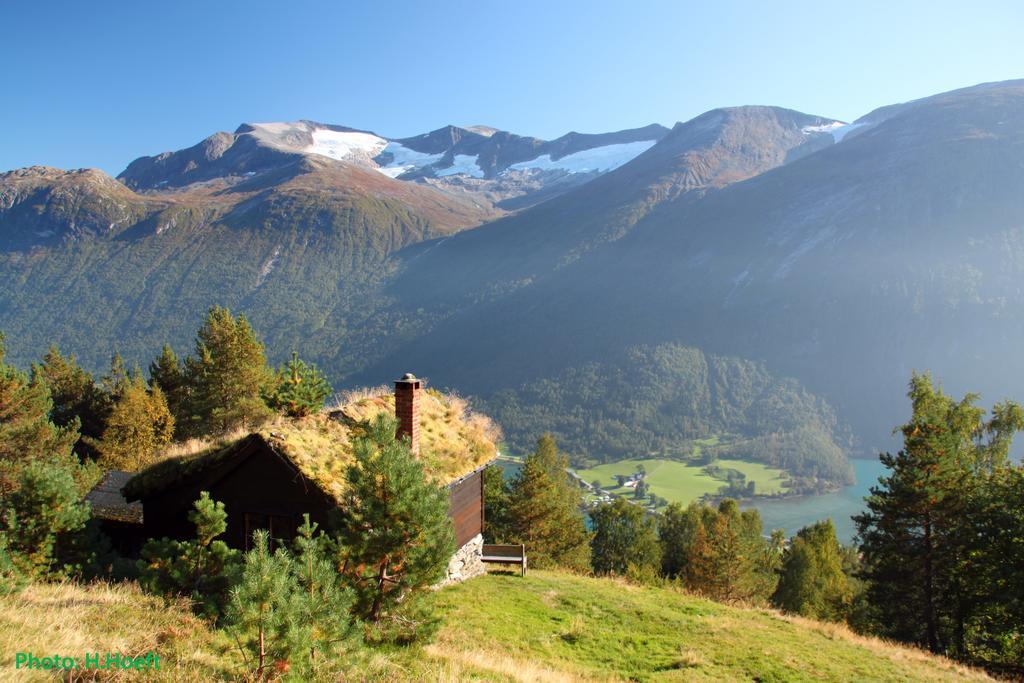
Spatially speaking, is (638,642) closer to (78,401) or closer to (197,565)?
(197,565)

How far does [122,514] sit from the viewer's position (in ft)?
61.3

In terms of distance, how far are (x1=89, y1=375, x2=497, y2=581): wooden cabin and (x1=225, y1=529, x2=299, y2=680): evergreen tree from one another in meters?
6.56

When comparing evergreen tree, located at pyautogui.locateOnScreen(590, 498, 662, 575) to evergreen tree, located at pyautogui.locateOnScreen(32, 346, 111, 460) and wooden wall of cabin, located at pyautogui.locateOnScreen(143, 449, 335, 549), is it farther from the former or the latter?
wooden wall of cabin, located at pyautogui.locateOnScreen(143, 449, 335, 549)

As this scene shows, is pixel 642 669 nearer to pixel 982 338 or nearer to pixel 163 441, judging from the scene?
pixel 163 441

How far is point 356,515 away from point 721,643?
1187 cm

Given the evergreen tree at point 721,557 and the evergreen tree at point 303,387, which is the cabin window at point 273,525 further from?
the evergreen tree at point 721,557

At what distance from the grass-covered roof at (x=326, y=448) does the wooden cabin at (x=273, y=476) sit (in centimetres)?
3

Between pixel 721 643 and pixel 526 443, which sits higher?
pixel 721 643

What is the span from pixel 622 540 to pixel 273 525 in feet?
151

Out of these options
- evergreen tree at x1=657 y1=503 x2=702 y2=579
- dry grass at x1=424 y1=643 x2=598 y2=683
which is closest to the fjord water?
evergreen tree at x1=657 y1=503 x2=702 y2=579

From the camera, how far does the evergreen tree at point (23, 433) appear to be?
88.1ft

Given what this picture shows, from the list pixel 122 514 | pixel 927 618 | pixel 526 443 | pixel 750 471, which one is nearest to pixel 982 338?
pixel 750 471

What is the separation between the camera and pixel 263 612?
686cm

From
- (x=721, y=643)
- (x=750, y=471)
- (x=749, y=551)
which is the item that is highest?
(x=721, y=643)
